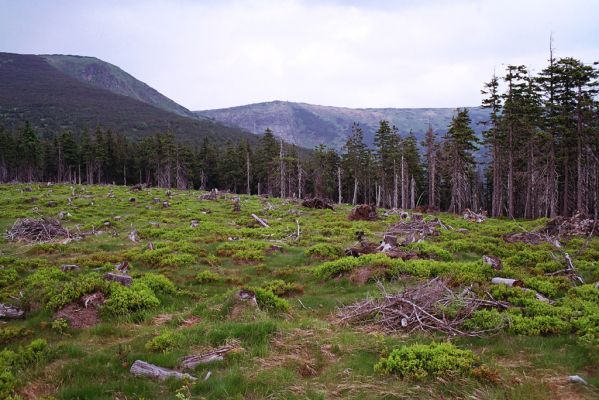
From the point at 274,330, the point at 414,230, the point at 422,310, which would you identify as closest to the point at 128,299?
the point at 274,330

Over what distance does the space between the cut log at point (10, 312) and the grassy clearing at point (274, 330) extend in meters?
0.23

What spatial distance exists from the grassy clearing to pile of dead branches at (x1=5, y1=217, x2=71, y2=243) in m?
1.69

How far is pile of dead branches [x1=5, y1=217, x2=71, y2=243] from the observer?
61.5ft

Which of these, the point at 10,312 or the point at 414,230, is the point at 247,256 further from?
the point at 414,230

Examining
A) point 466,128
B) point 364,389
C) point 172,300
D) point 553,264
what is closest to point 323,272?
point 172,300

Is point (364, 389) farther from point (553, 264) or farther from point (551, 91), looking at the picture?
point (551, 91)

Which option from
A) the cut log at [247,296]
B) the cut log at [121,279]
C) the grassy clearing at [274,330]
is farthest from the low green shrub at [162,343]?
the cut log at [121,279]

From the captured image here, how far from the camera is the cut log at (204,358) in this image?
22.3ft

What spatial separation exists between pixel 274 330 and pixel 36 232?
56.7 feet

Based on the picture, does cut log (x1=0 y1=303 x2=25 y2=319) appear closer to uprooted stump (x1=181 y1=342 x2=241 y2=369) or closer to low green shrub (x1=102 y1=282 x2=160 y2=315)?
low green shrub (x1=102 y1=282 x2=160 y2=315)

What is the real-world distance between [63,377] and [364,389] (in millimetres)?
5080

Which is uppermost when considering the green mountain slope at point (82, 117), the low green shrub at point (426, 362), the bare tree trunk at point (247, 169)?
the green mountain slope at point (82, 117)

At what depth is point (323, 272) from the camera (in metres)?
13.1

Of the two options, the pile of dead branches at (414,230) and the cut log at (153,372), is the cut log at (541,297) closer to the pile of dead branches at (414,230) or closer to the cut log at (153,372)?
the cut log at (153,372)
